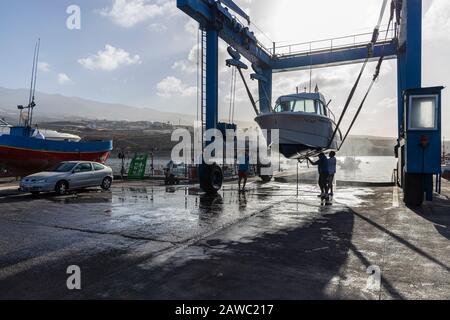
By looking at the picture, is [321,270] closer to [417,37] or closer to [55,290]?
[55,290]

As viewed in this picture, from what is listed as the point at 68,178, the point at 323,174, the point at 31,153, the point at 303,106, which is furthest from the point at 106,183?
the point at 303,106

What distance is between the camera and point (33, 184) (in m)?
14.0

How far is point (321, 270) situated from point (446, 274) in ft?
5.84

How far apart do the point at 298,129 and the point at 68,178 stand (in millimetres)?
10816

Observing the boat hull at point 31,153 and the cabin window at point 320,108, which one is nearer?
the cabin window at point 320,108

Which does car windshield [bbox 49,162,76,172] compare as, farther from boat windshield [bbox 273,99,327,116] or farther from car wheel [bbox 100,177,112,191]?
boat windshield [bbox 273,99,327,116]

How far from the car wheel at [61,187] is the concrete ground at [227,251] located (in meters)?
2.97

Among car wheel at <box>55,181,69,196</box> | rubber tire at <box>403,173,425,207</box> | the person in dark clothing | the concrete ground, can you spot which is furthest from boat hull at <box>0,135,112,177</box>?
rubber tire at <box>403,173,425,207</box>

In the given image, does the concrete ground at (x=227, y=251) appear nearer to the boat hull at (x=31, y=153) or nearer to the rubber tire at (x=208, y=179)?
the rubber tire at (x=208, y=179)

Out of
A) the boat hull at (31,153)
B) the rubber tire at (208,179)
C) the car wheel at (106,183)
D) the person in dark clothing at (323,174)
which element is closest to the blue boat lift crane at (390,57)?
the rubber tire at (208,179)

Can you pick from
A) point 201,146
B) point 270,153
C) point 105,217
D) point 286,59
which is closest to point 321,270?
point 105,217

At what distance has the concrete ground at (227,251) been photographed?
4.54 m

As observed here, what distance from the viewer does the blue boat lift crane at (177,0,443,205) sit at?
1121cm

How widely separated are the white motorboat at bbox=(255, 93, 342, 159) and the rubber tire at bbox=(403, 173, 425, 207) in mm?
6617
